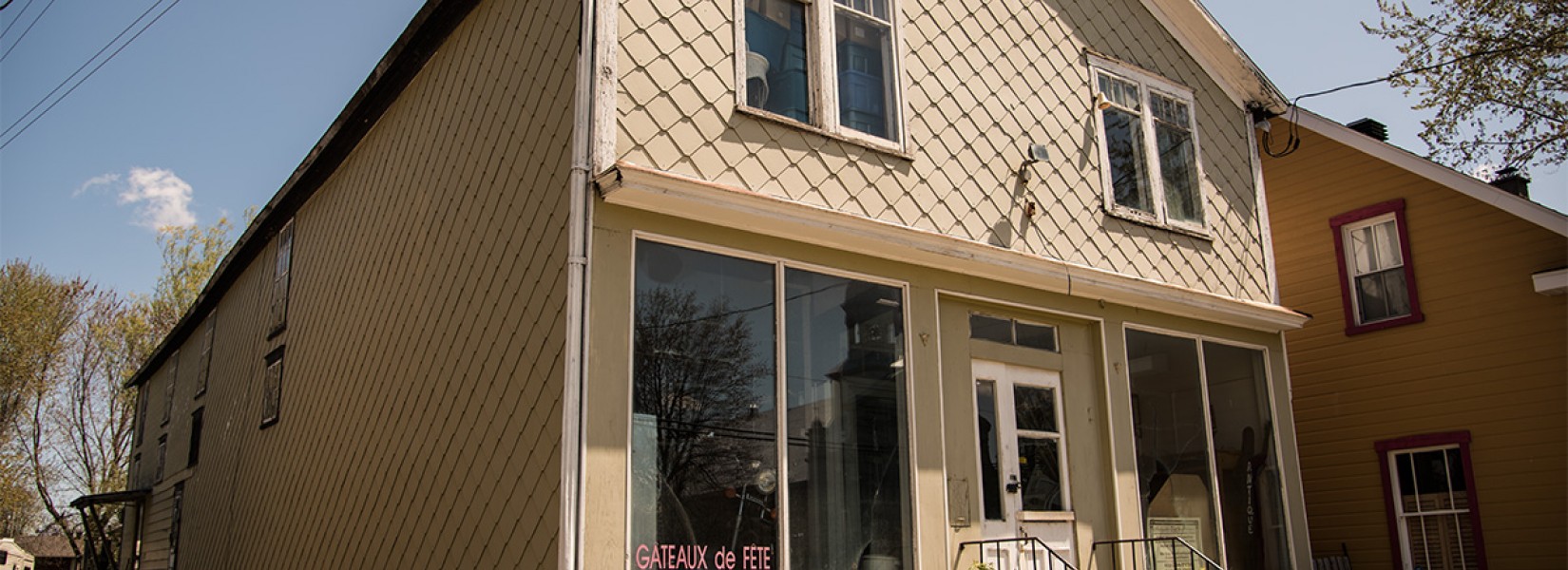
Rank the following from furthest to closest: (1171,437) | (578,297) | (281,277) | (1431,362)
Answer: (281,277), (1431,362), (1171,437), (578,297)

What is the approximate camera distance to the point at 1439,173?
1262 centimetres

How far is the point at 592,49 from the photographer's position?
22.6 feet

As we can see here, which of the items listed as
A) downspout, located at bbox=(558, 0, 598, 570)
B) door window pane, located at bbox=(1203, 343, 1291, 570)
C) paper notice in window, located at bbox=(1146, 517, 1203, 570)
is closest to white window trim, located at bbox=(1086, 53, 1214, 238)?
door window pane, located at bbox=(1203, 343, 1291, 570)

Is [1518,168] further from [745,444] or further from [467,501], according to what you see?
[467,501]

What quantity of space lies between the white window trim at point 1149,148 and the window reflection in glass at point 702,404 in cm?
422

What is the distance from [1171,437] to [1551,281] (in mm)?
4898

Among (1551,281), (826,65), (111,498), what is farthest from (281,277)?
(1551,281)

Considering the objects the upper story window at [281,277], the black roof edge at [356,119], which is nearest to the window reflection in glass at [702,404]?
the black roof edge at [356,119]

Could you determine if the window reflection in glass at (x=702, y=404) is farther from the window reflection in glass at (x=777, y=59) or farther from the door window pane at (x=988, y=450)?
the door window pane at (x=988, y=450)

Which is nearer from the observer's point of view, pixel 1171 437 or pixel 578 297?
pixel 578 297

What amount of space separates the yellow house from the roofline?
8.21 feet

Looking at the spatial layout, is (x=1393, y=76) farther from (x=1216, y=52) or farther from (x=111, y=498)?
(x=111, y=498)

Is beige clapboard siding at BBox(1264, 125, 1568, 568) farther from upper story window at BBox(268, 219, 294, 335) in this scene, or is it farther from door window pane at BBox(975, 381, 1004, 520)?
upper story window at BBox(268, 219, 294, 335)

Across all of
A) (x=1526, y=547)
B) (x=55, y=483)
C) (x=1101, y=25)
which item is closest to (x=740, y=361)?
(x=1101, y=25)
